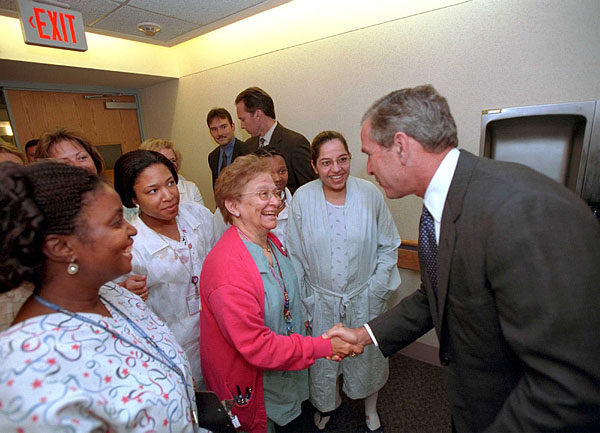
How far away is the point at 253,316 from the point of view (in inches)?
44.7

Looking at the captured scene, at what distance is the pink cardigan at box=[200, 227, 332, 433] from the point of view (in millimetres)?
1124

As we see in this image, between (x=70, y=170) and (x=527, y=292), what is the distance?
3.71 ft

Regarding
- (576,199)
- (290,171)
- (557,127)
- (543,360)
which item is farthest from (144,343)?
(557,127)

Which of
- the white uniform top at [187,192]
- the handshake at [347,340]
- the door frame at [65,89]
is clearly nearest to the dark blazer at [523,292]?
the handshake at [347,340]

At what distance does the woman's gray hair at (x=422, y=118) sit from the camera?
95 cm

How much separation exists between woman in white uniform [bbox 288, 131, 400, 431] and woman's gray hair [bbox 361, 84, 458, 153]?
0.76 meters

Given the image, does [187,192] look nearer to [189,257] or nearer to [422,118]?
[189,257]

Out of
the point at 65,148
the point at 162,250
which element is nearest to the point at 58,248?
the point at 162,250

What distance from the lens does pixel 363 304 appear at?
1.81 meters

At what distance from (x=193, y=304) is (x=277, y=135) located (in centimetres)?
160

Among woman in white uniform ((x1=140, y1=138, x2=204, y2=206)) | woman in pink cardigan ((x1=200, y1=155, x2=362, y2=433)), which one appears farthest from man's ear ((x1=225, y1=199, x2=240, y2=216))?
woman in white uniform ((x1=140, y1=138, x2=204, y2=206))

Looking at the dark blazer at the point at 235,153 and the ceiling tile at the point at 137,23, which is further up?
the ceiling tile at the point at 137,23

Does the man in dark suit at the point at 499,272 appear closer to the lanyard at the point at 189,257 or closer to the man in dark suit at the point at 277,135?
the lanyard at the point at 189,257

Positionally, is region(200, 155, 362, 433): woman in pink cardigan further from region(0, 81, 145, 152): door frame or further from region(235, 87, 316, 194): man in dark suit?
region(0, 81, 145, 152): door frame
